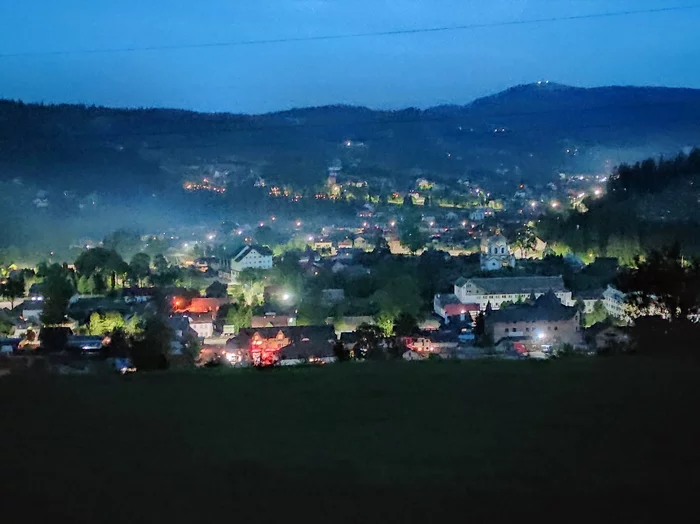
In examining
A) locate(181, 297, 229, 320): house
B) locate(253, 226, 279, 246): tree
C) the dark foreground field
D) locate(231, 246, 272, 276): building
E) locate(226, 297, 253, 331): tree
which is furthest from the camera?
locate(253, 226, 279, 246): tree

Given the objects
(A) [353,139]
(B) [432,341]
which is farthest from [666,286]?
(A) [353,139]

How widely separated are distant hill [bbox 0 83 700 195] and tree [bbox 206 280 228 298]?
365 centimetres

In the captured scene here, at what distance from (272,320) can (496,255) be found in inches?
397

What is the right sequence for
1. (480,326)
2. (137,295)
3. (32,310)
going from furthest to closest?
1. (137,295)
2. (32,310)
3. (480,326)

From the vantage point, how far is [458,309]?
14.9 m

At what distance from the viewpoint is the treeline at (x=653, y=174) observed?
87.9ft

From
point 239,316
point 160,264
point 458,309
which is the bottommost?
point 458,309

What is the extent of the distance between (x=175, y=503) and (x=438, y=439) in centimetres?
110

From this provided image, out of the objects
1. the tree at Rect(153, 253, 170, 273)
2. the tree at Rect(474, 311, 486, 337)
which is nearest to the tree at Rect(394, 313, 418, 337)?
the tree at Rect(474, 311, 486, 337)

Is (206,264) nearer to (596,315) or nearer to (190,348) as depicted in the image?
(596,315)

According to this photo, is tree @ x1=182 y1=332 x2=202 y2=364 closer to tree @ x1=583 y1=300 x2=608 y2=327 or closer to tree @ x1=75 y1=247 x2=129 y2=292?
tree @ x1=583 y1=300 x2=608 y2=327

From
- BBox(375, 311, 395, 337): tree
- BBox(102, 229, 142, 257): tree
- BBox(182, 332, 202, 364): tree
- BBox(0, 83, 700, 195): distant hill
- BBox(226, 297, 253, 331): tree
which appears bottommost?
BBox(226, 297, 253, 331): tree

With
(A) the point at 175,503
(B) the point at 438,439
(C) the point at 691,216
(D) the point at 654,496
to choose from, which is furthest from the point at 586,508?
(C) the point at 691,216

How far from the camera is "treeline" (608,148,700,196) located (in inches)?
1055
